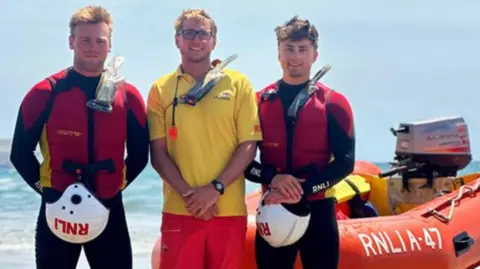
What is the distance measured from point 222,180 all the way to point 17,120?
800mm

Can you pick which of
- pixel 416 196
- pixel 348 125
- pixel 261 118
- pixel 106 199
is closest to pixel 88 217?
pixel 106 199

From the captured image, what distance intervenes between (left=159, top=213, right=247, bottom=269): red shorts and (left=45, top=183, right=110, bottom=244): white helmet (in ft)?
1.04

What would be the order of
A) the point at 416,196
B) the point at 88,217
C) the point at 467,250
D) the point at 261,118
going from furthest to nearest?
the point at 416,196 < the point at 467,250 < the point at 261,118 < the point at 88,217

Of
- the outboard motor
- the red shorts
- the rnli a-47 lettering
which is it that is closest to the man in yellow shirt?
the red shorts

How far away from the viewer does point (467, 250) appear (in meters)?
4.62

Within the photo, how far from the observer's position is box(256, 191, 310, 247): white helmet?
3369 millimetres

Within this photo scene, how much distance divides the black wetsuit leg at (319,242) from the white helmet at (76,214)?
2.76 feet

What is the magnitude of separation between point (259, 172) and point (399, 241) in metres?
1.21

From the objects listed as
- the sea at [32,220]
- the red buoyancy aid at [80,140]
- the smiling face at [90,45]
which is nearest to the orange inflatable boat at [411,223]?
the red buoyancy aid at [80,140]

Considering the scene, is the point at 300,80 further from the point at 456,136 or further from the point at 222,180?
the point at 456,136

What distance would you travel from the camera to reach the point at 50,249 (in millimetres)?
3188

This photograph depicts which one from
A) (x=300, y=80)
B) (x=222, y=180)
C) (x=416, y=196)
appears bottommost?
(x=416, y=196)

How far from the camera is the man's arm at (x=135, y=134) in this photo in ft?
10.8

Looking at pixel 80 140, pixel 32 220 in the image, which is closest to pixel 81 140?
pixel 80 140
